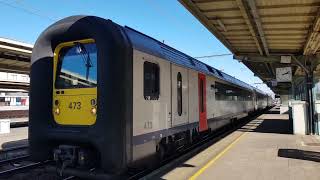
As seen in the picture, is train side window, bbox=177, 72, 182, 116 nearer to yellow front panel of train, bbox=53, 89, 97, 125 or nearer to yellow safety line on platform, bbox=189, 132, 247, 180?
yellow safety line on platform, bbox=189, 132, 247, 180

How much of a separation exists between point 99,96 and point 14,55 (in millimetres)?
21143

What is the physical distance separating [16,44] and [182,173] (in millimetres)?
18929

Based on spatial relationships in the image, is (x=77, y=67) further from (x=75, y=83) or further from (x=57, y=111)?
(x=57, y=111)

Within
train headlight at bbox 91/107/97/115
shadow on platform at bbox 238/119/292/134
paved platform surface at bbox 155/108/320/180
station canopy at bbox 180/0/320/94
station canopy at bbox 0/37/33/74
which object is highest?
station canopy at bbox 0/37/33/74

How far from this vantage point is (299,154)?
443 inches

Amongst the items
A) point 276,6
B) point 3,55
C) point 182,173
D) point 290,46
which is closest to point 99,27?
point 182,173

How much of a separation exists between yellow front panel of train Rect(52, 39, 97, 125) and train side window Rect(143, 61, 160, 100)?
3.59 feet

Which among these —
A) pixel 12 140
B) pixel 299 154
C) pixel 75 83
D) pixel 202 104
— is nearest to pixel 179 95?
pixel 202 104

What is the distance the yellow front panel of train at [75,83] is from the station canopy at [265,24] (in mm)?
4004

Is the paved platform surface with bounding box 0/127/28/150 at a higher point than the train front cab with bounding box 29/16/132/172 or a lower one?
lower

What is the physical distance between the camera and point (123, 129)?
22.8 feet

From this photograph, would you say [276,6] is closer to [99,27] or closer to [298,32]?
[298,32]

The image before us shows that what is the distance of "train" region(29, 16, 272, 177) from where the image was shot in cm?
701

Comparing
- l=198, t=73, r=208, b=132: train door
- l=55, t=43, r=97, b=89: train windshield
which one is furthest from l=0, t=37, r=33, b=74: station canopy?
l=55, t=43, r=97, b=89: train windshield
